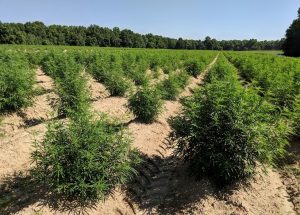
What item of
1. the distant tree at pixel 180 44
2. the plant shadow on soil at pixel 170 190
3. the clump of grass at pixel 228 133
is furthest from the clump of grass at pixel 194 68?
the distant tree at pixel 180 44

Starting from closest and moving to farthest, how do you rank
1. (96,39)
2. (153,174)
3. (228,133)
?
1. (228,133)
2. (153,174)
3. (96,39)

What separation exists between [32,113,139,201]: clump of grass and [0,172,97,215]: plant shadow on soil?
132 mm

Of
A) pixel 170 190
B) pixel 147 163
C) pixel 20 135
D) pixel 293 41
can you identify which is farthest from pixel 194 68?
pixel 293 41

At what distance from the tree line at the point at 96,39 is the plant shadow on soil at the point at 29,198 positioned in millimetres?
74605

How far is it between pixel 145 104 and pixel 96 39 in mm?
94252

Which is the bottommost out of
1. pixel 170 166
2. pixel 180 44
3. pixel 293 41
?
pixel 180 44

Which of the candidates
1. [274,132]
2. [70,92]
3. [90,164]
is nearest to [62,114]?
[70,92]

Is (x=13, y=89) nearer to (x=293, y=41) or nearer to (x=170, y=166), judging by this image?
(x=170, y=166)

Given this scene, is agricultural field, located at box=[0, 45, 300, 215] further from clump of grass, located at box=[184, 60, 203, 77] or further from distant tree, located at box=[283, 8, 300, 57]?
distant tree, located at box=[283, 8, 300, 57]

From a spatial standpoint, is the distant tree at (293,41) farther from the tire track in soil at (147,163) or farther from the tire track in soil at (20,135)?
the tire track in soil at (147,163)

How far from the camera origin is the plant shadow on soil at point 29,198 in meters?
5.36

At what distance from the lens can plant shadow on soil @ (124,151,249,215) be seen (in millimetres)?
6246

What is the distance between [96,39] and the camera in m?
101

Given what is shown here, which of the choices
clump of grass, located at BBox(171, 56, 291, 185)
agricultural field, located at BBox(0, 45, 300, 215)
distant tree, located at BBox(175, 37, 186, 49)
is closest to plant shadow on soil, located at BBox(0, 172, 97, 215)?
agricultural field, located at BBox(0, 45, 300, 215)
